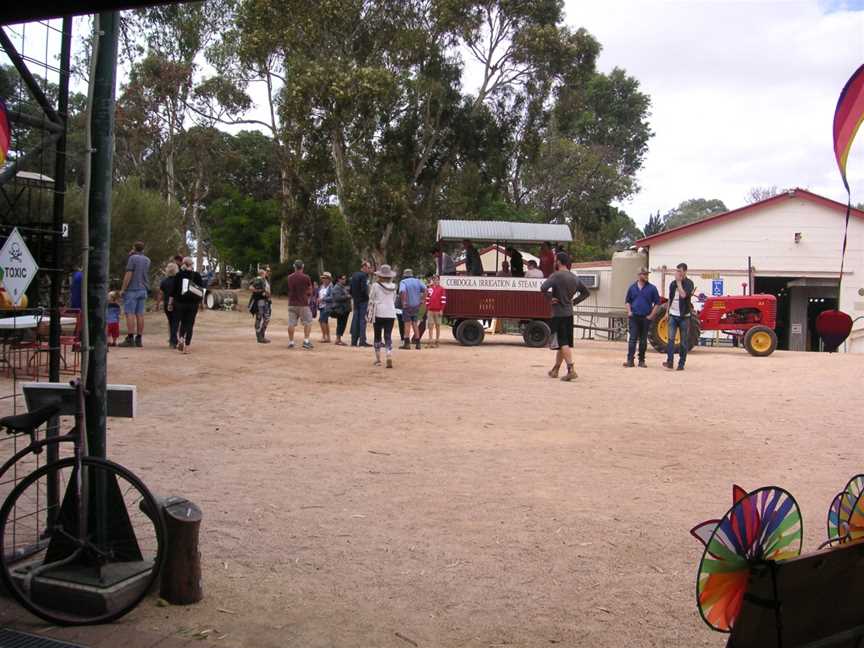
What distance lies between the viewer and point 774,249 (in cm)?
2734

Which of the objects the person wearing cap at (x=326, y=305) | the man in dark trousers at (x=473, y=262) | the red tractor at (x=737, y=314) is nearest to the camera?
the person wearing cap at (x=326, y=305)

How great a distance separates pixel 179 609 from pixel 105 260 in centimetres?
177

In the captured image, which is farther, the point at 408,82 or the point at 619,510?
the point at 408,82

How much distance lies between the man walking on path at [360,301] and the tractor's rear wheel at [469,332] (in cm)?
244

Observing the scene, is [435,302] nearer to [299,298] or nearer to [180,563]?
[299,298]

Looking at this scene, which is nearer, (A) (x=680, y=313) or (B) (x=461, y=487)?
(B) (x=461, y=487)

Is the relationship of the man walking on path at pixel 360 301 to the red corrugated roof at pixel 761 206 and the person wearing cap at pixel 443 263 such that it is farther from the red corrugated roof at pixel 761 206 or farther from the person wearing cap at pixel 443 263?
the red corrugated roof at pixel 761 206

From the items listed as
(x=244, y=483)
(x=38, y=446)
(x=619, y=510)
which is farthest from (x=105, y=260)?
(x=619, y=510)

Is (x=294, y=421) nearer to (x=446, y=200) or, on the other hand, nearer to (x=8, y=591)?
(x=8, y=591)

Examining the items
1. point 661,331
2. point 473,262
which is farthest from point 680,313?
point 473,262

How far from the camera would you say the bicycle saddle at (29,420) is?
→ 383cm

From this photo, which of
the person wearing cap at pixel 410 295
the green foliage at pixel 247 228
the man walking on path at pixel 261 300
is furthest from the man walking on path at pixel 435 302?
the green foliage at pixel 247 228

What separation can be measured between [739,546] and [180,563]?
2.61 m

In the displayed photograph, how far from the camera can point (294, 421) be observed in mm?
8688
